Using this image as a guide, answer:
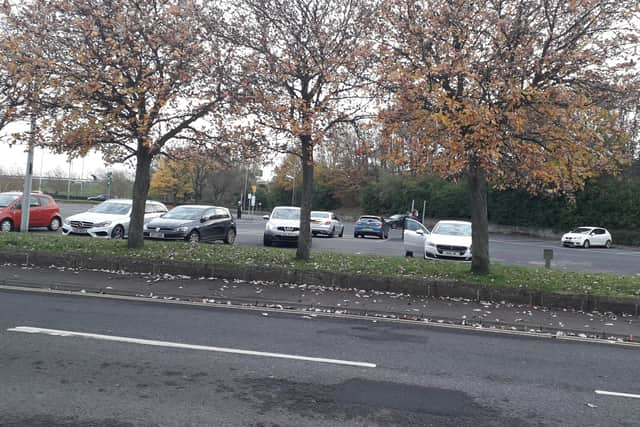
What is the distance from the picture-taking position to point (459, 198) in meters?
57.3

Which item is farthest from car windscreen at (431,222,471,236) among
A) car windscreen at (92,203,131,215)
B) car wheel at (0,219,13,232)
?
car wheel at (0,219,13,232)

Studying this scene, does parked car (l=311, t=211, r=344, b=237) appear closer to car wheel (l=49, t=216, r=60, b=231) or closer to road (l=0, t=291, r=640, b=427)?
car wheel (l=49, t=216, r=60, b=231)

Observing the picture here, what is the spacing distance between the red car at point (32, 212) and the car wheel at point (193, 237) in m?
7.19

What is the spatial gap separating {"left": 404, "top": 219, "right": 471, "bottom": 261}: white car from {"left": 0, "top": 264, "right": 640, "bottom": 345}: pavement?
686 centimetres

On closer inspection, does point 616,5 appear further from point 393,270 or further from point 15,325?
point 15,325

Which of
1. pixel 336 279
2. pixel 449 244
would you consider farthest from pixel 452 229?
pixel 336 279

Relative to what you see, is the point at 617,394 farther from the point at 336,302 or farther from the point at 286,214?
the point at 286,214

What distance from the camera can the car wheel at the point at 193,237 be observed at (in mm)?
19908

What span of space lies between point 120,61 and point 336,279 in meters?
6.87

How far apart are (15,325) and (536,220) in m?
48.7

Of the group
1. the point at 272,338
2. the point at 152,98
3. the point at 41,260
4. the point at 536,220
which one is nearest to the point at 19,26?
the point at 152,98

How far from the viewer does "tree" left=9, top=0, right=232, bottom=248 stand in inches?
506

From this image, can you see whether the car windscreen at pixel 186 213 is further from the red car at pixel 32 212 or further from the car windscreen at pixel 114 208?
the red car at pixel 32 212

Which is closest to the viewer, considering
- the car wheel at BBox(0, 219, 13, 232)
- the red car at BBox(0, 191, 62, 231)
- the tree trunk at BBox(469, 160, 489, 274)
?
the tree trunk at BBox(469, 160, 489, 274)
